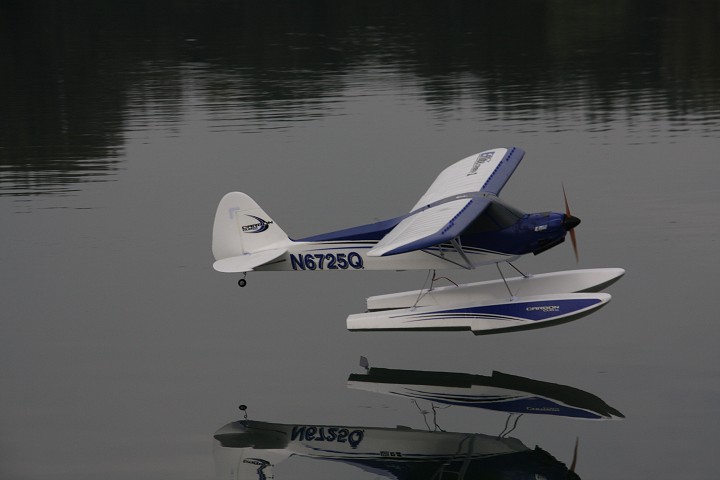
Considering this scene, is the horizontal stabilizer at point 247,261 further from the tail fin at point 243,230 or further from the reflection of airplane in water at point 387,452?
the reflection of airplane in water at point 387,452

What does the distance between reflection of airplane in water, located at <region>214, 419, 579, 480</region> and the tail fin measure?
4.46m

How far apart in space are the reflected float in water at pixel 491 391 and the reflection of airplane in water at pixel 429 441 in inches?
0.5

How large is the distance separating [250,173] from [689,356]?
14.7 m

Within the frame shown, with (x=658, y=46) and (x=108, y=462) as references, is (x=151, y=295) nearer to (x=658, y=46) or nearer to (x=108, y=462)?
(x=108, y=462)

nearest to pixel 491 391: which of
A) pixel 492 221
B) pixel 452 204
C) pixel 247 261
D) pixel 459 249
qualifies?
pixel 459 249

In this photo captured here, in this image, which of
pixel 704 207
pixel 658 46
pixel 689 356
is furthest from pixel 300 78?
pixel 689 356

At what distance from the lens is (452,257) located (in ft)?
63.8

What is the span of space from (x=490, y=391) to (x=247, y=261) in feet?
16.3

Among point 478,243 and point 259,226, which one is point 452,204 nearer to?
point 478,243

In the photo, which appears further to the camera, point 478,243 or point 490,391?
point 478,243

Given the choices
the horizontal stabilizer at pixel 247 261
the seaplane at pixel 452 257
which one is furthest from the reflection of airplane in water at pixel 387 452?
the horizontal stabilizer at pixel 247 261

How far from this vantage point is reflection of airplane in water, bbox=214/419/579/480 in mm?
14773

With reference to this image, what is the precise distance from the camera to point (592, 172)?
28.5 meters

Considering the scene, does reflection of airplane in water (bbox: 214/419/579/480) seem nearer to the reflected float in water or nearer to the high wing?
the reflected float in water
